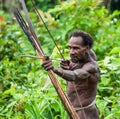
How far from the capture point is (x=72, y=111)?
3.20 m

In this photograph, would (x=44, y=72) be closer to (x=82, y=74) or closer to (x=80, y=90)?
(x=80, y=90)

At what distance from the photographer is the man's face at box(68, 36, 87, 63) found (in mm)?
3365

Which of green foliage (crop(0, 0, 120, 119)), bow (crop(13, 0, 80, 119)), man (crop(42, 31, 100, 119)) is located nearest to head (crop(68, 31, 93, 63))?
man (crop(42, 31, 100, 119))

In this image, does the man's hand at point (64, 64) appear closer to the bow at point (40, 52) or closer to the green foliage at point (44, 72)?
the bow at point (40, 52)

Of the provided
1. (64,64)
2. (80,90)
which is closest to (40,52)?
(64,64)

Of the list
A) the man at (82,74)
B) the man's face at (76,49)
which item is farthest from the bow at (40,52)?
the man's face at (76,49)

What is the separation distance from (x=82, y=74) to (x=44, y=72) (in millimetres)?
2295

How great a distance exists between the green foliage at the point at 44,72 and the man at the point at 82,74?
580 mm

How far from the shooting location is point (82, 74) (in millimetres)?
3279

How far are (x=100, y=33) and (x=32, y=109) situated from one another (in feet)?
9.41

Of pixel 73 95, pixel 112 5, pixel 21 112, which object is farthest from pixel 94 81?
pixel 112 5

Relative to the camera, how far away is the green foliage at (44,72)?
14.6 feet

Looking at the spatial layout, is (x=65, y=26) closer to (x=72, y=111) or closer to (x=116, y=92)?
(x=116, y=92)

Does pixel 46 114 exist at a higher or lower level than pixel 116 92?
higher
